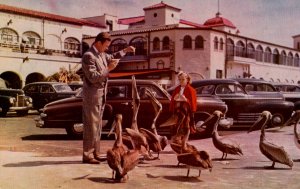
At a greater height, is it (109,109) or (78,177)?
(109,109)

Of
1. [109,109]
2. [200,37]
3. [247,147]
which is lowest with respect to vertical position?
[247,147]

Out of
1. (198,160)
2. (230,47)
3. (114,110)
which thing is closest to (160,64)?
(230,47)

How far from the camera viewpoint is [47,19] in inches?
1024

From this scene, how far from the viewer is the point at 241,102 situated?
40.0 ft

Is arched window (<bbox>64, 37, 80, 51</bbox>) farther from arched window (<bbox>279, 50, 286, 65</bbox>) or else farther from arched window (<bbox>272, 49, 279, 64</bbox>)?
arched window (<bbox>279, 50, 286, 65</bbox>)

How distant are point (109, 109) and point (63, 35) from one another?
831 inches

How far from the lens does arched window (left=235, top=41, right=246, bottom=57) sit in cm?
3456

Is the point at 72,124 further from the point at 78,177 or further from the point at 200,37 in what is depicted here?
the point at 200,37

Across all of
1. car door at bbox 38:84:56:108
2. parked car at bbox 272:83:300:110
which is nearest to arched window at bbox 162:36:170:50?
car door at bbox 38:84:56:108

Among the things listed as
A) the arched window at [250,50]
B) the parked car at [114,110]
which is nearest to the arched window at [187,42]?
the arched window at [250,50]

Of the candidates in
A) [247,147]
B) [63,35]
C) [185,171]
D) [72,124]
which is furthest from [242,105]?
[63,35]

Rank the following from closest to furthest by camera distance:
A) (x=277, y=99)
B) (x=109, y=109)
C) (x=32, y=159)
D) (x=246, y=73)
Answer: (x=32, y=159)
(x=109, y=109)
(x=277, y=99)
(x=246, y=73)

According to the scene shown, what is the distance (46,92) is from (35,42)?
958cm

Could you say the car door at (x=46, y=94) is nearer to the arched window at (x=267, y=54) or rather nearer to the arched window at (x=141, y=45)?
the arched window at (x=141, y=45)
